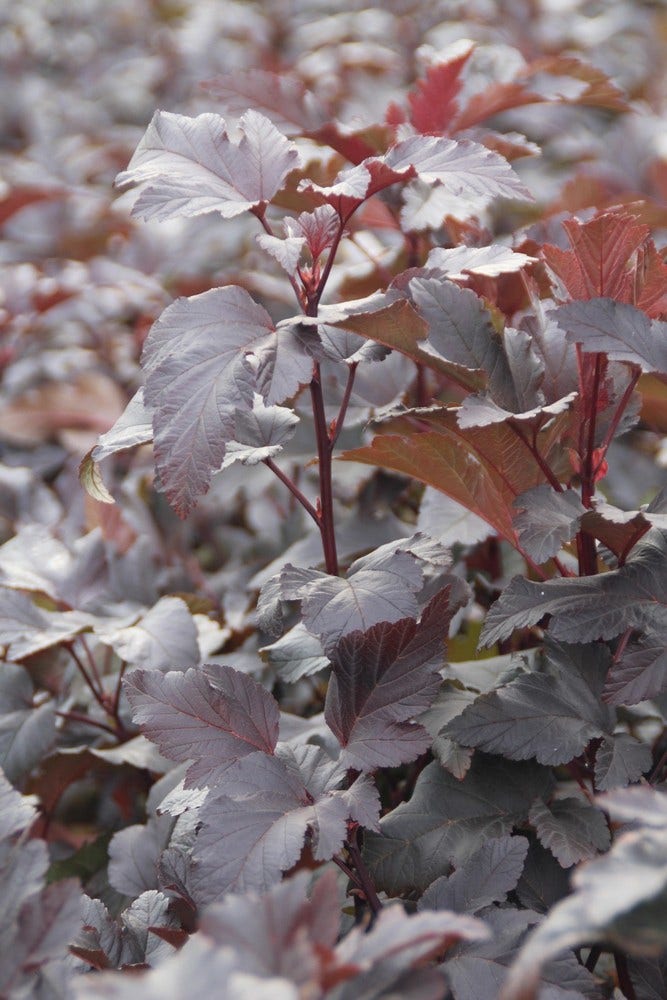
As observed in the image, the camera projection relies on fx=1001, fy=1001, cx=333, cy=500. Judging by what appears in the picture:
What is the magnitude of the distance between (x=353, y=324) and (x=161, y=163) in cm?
23

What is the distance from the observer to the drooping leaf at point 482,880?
773 mm

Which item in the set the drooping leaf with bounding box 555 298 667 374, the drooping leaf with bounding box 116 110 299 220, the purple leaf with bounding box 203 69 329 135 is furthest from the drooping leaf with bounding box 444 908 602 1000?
the purple leaf with bounding box 203 69 329 135

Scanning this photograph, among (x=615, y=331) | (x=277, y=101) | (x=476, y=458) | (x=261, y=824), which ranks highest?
(x=277, y=101)

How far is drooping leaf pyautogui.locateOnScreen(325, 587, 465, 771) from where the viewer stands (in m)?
0.81

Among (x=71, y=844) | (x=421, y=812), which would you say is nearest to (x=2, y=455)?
(x=71, y=844)

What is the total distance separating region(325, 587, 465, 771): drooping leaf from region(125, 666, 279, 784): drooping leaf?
63 millimetres

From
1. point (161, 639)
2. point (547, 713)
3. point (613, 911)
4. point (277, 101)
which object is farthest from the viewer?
point (277, 101)

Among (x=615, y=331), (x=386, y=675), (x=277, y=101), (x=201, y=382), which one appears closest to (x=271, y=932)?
(x=386, y=675)

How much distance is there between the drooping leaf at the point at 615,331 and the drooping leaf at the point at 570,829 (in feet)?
1.24

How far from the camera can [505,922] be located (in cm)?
77

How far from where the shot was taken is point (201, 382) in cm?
78

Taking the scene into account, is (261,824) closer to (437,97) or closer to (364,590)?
(364,590)

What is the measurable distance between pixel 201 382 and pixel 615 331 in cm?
33

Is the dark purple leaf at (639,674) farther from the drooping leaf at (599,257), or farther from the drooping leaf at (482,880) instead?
the drooping leaf at (599,257)
